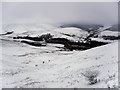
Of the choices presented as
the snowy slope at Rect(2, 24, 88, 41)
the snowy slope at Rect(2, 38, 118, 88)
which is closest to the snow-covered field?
the snowy slope at Rect(2, 38, 118, 88)

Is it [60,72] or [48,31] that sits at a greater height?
[48,31]

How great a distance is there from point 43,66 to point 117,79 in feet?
27.2

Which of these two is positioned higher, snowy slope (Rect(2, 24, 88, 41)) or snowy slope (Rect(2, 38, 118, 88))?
snowy slope (Rect(2, 24, 88, 41))

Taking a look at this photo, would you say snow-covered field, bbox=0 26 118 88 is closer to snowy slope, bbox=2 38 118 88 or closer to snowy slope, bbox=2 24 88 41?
snowy slope, bbox=2 38 118 88

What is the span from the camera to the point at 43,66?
1888cm

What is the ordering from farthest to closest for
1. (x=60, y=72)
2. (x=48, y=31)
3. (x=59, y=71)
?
(x=48, y=31), (x=59, y=71), (x=60, y=72)

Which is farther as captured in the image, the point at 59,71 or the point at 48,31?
the point at 48,31

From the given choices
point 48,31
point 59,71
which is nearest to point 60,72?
point 59,71

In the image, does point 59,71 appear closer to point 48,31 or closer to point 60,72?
point 60,72

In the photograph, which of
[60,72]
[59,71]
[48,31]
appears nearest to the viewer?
[60,72]

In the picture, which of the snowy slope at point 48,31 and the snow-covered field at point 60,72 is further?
the snowy slope at point 48,31

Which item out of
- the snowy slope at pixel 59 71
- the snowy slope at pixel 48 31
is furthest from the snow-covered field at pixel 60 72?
the snowy slope at pixel 48 31

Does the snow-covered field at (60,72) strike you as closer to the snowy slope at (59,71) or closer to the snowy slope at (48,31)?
the snowy slope at (59,71)

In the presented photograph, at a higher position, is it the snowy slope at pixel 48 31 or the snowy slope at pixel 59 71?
the snowy slope at pixel 48 31
